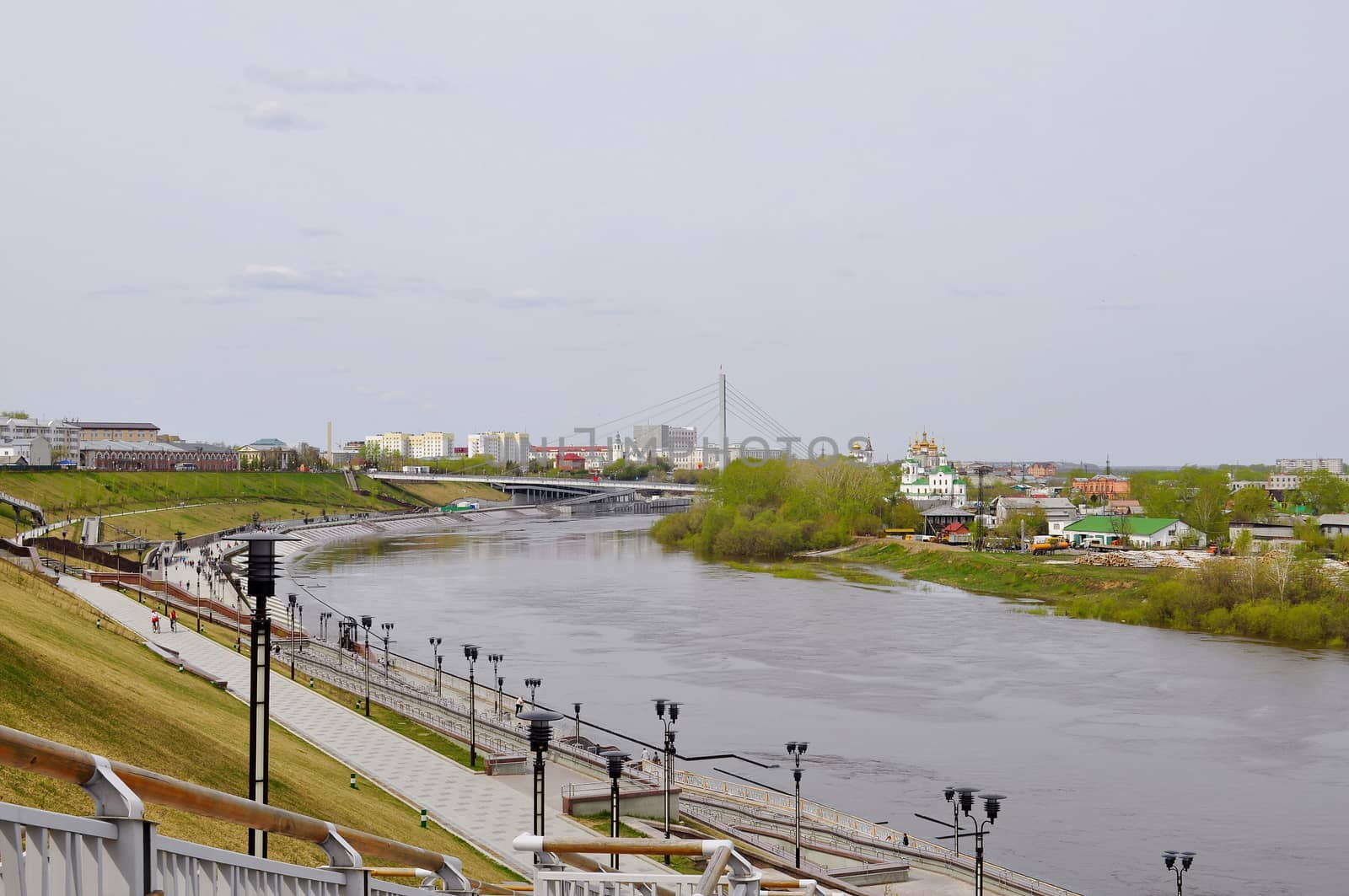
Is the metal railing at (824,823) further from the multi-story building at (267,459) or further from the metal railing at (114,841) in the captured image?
the multi-story building at (267,459)

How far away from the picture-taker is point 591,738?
58.6ft

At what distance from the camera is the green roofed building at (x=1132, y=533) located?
1991 inches

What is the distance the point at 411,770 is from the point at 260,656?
9.01 meters

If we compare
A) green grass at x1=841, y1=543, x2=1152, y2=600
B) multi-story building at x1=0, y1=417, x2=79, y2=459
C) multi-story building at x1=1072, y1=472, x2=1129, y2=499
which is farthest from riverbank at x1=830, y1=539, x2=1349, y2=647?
multi-story building at x1=0, y1=417, x2=79, y2=459

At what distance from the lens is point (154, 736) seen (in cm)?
967

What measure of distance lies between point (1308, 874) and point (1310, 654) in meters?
15.4

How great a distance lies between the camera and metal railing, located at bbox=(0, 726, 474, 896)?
220cm

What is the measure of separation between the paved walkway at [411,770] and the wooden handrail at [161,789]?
5.47 metres

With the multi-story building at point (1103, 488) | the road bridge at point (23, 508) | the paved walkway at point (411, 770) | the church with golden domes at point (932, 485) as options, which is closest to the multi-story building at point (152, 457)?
the road bridge at point (23, 508)

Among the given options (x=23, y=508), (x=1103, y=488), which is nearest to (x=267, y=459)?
(x=23, y=508)

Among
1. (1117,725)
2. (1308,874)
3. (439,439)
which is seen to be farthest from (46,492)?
(439,439)

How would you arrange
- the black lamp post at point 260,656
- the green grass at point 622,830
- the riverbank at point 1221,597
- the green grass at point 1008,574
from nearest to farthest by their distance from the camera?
the black lamp post at point 260,656, the green grass at point 622,830, the riverbank at point 1221,597, the green grass at point 1008,574

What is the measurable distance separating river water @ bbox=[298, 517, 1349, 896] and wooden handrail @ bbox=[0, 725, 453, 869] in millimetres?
11002

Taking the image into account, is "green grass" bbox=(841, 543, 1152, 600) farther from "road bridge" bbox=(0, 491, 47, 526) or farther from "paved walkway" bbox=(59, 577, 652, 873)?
"road bridge" bbox=(0, 491, 47, 526)
